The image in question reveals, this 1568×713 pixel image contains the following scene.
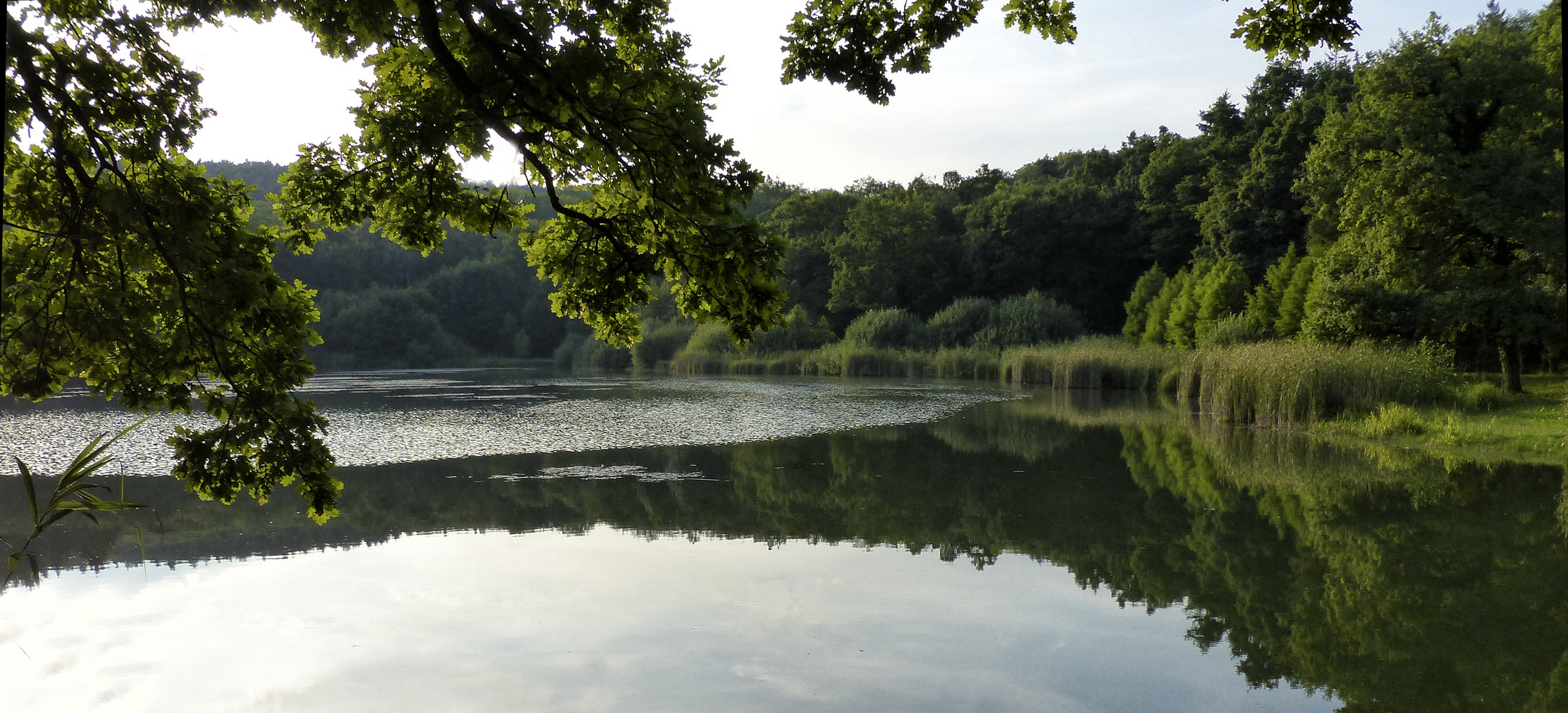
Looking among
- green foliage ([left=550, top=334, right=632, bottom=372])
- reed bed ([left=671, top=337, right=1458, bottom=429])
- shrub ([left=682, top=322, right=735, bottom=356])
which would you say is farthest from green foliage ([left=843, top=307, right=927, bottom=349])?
reed bed ([left=671, top=337, right=1458, bottom=429])

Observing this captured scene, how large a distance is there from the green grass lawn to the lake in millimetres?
984

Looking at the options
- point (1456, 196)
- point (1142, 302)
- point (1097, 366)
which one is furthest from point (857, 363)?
point (1456, 196)

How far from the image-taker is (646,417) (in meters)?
17.8

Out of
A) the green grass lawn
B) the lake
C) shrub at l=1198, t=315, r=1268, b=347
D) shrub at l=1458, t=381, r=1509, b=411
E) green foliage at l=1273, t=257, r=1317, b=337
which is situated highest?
green foliage at l=1273, t=257, r=1317, b=337

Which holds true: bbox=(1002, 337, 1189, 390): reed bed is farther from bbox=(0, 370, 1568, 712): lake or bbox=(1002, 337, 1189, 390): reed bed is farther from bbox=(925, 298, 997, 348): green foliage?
bbox=(0, 370, 1568, 712): lake

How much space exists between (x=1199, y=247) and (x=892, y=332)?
12763mm

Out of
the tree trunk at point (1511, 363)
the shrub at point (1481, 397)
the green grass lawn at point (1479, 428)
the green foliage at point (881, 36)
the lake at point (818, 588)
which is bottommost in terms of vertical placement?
the lake at point (818, 588)

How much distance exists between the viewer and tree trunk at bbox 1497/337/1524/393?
1734cm

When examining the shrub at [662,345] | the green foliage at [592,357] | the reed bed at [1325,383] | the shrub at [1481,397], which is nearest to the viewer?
the reed bed at [1325,383]

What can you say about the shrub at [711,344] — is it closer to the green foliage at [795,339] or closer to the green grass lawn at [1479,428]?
the green foliage at [795,339]

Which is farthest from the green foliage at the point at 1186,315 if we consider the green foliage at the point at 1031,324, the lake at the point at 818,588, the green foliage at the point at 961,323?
the lake at the point at 818,588

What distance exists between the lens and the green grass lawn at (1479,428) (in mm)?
11609

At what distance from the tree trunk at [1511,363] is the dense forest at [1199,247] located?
0.48 feet

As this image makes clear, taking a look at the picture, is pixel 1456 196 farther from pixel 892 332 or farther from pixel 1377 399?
pixel 892 332
